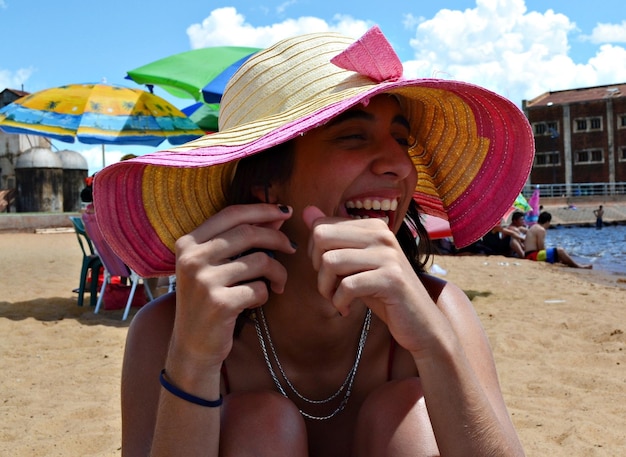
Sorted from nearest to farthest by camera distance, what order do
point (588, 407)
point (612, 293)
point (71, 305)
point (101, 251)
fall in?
point (588, 407)
point (101, 251)
point (71, 305)
point (612, 293)

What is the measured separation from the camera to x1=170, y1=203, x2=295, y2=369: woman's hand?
51.1 inches

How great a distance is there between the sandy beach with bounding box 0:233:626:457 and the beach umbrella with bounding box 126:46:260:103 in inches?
122

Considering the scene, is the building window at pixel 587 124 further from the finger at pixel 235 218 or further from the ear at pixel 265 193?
the finger at pixel 235 218

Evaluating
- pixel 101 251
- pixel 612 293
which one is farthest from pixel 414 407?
pixel 612 293

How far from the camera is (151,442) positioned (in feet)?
4.98

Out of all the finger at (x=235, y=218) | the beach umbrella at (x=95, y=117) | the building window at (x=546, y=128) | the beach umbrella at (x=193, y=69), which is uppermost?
the building window at (x=546, y=128)

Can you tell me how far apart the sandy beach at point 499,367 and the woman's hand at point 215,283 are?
6.82ft

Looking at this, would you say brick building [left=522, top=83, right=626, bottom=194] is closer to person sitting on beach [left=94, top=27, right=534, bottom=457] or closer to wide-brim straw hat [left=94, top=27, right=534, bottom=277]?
wide-brim straw hat [left=94, top=27, right=534, bottom=277]

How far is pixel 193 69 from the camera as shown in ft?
27.0

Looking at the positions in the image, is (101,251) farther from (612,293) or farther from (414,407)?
(612,293)

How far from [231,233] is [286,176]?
Result: 1.26 feet

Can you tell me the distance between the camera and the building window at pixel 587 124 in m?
55.7

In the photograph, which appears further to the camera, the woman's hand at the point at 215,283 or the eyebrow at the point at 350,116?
the eyebrow at the point at 350,116

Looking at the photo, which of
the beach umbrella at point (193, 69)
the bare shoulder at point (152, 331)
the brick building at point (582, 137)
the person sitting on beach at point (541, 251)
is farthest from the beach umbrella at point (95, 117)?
the brick building at point (582, 137)
